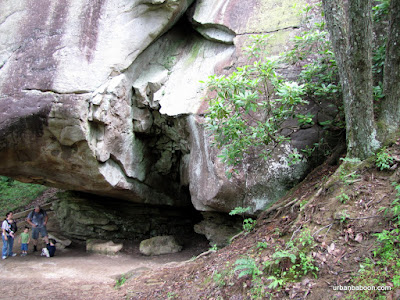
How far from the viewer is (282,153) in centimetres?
569

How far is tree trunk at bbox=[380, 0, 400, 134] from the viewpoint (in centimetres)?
374

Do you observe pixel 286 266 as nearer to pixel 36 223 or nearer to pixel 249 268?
pixel 249 268

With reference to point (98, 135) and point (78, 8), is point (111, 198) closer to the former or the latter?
point (98, 135)

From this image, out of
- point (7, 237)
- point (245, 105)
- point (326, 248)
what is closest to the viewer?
point (326, 248)

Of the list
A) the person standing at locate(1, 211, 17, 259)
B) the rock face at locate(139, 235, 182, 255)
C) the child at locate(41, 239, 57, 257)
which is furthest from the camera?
the rock face at locate(139, 235, 182, 255)

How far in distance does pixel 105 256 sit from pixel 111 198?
5.96 ft

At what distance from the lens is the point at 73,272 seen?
6.90 m

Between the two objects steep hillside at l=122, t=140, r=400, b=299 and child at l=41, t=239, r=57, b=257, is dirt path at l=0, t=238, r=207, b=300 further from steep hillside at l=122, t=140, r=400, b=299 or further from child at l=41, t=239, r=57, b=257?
steep hillside at l=122, t=140, r=400, b=299

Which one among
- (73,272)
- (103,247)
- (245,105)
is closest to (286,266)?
(245,105)

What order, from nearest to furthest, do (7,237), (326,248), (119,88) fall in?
(326,248)
(119,88)
(7,237)

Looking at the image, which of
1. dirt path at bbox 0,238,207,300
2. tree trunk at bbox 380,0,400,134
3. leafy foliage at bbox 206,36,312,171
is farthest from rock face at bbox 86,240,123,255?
tree trunk at bbox 380,0,400,134

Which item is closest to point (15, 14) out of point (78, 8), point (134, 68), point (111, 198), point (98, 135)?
point (78, 8)

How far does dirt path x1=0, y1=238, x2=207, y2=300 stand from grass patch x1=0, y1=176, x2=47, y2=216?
181 inches

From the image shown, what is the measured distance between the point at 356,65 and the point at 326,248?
83.1 inches
